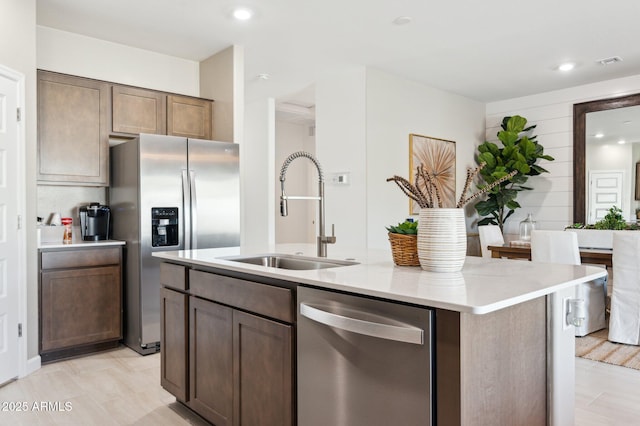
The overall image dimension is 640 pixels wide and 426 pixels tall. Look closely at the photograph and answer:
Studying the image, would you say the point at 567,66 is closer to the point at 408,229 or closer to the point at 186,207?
the point at 408,229

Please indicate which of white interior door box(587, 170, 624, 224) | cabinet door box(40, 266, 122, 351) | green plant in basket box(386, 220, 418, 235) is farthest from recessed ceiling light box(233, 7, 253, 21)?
white interior door box(587, 170, 624, 224)

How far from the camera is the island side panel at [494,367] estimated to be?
1185 millimetres

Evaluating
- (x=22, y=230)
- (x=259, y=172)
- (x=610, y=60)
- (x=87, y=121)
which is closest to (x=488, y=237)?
(x=610, y=60)

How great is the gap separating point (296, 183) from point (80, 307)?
4.76 m

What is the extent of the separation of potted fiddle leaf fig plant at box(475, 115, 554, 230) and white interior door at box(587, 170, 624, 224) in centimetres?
54

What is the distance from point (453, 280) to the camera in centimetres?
150

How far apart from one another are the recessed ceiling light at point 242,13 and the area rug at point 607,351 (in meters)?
3.52

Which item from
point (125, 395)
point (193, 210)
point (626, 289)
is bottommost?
point (125, 395)

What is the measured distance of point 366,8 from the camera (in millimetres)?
3367

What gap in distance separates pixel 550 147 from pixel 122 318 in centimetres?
517

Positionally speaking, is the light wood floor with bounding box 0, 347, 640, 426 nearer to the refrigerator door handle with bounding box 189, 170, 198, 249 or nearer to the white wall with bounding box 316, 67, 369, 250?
the refrigerator door handle with bounding box 189, 170, 198, 249

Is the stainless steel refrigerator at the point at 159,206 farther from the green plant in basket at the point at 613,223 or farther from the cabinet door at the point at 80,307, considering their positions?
the green plant in basket at the point at 613,223

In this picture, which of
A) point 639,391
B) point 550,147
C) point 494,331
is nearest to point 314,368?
point 494,331

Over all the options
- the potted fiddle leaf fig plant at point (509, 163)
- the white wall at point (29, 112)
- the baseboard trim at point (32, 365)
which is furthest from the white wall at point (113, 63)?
the potted fiddle leaf fig plant at point (509, 163)
